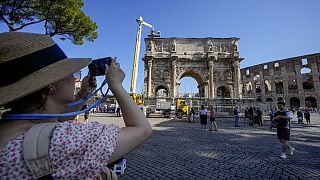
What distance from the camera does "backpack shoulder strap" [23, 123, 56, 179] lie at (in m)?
0.66

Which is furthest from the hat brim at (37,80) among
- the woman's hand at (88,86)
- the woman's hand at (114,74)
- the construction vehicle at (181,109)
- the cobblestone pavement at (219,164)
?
the construction vehicle at (181,109)

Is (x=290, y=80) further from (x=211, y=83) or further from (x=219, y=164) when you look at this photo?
(x=219, y=164)

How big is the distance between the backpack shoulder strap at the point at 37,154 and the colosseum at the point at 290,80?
42.0m

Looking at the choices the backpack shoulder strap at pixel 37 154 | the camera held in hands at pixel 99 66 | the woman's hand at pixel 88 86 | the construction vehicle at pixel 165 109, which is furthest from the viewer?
the construction vehicle at pixel 165 109

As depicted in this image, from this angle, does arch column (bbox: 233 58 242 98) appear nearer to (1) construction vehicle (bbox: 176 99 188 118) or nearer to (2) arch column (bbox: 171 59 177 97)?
(2) arch column (bbox: 171 59 177 97)

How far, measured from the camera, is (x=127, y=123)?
931mm

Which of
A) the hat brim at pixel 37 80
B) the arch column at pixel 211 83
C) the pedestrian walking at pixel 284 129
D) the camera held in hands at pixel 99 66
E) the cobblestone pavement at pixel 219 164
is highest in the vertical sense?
the arch column at pixel 211 83

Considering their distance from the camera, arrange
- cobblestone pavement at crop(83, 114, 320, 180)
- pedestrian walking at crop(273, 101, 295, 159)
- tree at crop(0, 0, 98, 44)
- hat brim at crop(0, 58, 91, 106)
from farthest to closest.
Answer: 1. tree at crop(0, 0, 98, 44)
2. pedestrian walking at crop(273, 101, 295, 159)
3. cobblestone pavement at crop(83, 114, 320, 180)
4. hat brim at crop(0, 58, 91, 106)

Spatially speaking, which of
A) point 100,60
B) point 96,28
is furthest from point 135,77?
point 100,60

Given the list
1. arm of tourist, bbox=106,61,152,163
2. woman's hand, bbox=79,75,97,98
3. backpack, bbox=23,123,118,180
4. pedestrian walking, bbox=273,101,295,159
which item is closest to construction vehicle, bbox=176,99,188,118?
pedestrian walking, bbox=273,101,295,159

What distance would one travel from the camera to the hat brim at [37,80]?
80 centimetres

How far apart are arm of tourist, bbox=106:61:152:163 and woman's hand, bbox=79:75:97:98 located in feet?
1.43

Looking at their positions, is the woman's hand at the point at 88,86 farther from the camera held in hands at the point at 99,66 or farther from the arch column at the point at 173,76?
the arch column at the point at 173,76

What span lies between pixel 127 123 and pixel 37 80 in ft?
1.59
